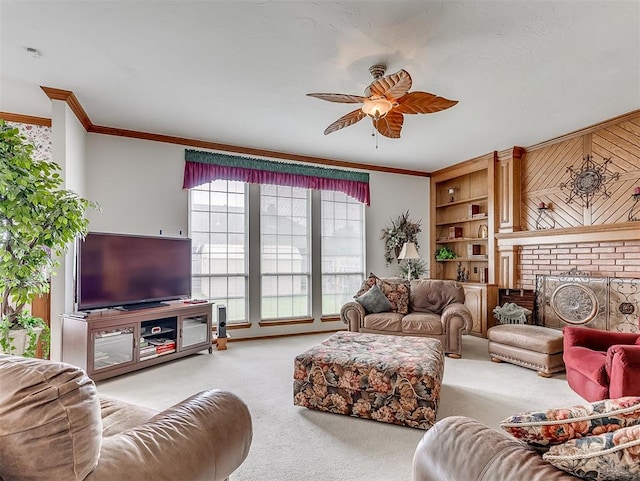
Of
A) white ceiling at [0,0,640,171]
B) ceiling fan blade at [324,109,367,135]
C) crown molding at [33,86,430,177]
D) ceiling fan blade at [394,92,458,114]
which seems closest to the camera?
white ceiling at [0,0,640,171]

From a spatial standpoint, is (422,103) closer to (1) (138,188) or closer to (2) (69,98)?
(2) (69,98)

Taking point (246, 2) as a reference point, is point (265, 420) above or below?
below

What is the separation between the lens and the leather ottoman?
3559 millimetres

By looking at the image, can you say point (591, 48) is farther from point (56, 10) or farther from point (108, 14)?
point (56, 10)

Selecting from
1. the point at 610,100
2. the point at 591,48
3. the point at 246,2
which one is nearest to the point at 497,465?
the point at 246,2

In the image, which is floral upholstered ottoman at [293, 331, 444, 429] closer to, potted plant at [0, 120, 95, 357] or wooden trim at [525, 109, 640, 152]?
potted plant at [0, 120, 95, 357]

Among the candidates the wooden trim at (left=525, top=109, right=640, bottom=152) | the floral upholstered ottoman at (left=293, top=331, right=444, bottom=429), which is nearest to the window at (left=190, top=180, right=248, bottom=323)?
the floral upholstered ottoman at (left=293, top=331, right=444, bottom=429)

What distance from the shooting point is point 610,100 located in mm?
3553

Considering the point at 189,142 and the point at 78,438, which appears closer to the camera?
the point at 78,438

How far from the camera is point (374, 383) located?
8.48ft

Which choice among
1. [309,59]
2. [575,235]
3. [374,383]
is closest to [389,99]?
[309,59]

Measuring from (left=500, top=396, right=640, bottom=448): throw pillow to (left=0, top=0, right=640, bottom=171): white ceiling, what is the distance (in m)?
2.25

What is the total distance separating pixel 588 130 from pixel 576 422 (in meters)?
4.46

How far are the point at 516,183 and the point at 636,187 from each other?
1423 millimetres
